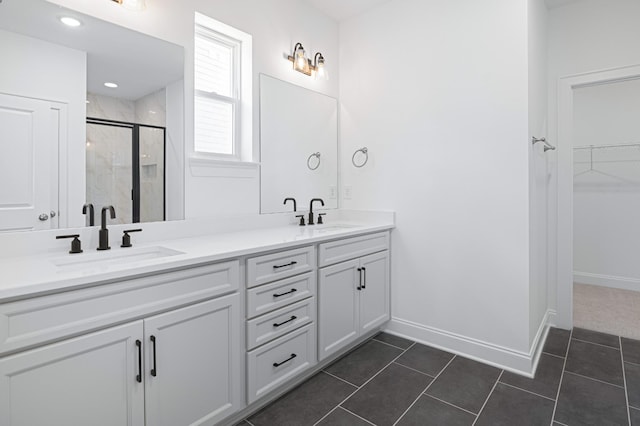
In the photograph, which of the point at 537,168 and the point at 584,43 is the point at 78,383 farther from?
the point at 584,43

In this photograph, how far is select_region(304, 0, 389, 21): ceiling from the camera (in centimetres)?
285

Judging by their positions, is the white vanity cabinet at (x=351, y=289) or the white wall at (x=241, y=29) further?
the white vanity cabinet at (x=351, y=289)

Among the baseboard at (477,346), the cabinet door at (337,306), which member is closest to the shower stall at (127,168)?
the cabinet door at (337,306)

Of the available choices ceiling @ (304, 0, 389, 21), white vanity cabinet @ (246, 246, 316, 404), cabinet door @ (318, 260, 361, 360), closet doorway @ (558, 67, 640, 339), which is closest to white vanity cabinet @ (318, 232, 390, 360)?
cabinet door @ (318, 260, 361, 360)

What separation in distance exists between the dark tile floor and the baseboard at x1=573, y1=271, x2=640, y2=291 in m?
1.84

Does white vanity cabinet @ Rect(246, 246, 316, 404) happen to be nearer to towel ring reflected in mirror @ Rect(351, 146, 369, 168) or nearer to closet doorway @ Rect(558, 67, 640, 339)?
towel ring reflected in mirror @ Rect(351, 146, 369, 168)

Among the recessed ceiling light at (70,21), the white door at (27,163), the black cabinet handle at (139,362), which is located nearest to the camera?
the black cabinet handle at (139,362)

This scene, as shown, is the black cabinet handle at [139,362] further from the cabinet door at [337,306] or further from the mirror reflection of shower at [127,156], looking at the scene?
the cabinet door at [337,306]

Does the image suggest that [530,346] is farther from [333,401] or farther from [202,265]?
[202,265]

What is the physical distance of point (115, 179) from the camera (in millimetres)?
1800

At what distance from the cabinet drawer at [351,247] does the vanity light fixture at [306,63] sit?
1432 millimetres

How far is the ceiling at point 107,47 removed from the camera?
5.03ft

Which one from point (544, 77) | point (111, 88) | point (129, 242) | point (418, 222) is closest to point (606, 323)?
point (418, 222)

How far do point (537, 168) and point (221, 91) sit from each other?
2.29m
